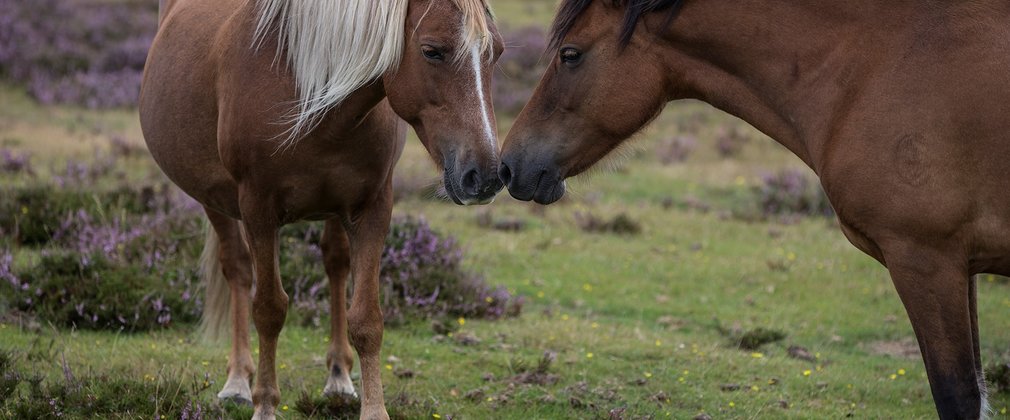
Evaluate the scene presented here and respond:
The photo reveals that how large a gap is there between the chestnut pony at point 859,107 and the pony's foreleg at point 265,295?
1.08m

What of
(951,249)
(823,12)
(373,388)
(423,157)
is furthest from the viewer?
(423,157)

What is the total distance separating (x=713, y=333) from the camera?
6469 mm

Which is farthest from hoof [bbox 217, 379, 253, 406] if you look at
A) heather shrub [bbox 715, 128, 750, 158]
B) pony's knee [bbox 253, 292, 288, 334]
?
heather shrub [bbox 715, 128, 750, 158]

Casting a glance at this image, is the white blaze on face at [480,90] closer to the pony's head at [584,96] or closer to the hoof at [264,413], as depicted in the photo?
the pony's head at [584,96]

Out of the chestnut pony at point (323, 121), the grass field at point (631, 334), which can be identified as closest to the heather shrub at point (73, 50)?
the grass field at point (631, 334)

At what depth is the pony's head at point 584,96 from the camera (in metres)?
3.79

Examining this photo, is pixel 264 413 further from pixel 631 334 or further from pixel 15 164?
pixel 15 164

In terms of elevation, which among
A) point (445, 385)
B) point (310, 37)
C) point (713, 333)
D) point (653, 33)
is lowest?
point (445, 385)

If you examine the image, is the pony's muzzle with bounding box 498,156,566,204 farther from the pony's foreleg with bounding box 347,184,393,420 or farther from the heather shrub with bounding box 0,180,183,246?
the heather shrub with bounding box 0,180,183,246

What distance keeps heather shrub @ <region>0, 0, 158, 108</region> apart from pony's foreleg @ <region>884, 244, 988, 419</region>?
11904 millimetres

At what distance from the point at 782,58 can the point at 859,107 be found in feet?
1.17

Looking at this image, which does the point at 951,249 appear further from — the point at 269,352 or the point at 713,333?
the point at 713,333

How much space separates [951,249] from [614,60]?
53.5 inches

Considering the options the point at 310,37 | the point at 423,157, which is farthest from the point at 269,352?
the point at 423,157
